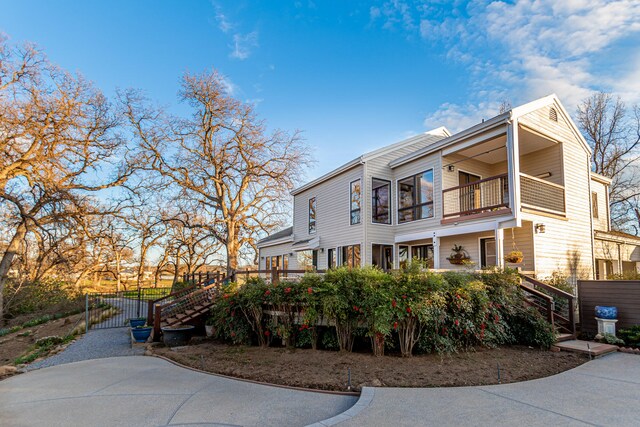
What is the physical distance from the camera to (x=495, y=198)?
13.0 metres

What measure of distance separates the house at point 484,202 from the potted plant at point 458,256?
0.14 feet

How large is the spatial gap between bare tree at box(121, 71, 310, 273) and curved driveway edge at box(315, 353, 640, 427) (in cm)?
1788

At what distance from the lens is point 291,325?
24.6 feet

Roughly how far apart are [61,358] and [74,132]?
12.0 meters

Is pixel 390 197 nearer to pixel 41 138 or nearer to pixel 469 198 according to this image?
pixel 469 198

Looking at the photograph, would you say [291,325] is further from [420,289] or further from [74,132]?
[74,132]

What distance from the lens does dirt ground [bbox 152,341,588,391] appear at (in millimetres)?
5254

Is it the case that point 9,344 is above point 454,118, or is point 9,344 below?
below

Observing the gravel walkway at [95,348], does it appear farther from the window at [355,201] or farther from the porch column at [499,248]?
the porch column at [499,248]

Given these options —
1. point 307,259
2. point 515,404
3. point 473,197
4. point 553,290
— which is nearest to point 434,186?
point 473,197

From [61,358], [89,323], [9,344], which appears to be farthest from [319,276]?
[9,344]

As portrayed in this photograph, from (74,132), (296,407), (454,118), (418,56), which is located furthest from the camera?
(454,118)

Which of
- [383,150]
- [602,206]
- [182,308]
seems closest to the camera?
[182,308]

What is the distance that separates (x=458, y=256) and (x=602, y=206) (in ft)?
30.6
